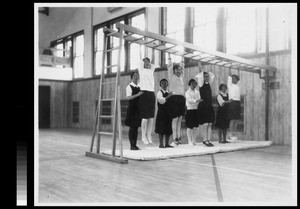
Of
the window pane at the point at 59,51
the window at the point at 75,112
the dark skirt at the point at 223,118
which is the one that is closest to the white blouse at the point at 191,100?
the dark skirt at the point at 223,118

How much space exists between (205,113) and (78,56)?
9.05m

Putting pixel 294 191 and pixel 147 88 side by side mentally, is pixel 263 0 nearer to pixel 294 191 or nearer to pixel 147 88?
pixel 294 191

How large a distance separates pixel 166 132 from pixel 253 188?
2.45 metres

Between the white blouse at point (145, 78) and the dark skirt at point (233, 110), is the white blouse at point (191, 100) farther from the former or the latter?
the white blouse at point (145, 78)

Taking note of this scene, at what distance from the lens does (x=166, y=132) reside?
17.4 ft

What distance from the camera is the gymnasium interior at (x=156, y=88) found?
2791 mm

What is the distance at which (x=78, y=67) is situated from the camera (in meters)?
13.6

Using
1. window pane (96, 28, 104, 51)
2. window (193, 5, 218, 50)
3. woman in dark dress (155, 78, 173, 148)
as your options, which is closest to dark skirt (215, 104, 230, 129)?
woman in dark dress (155, 78, 173, 148)

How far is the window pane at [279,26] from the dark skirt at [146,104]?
9.92ft

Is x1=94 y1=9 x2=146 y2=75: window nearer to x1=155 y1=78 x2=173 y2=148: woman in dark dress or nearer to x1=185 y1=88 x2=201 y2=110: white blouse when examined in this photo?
x1=185 y1=88 x2=201 y2=110: white blouse

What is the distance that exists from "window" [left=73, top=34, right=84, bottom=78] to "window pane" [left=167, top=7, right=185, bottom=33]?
5.21 m

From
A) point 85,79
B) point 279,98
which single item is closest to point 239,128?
point 279,98

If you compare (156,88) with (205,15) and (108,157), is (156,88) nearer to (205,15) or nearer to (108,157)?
(205,15)

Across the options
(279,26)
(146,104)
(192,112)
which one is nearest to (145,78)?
(146,104)
